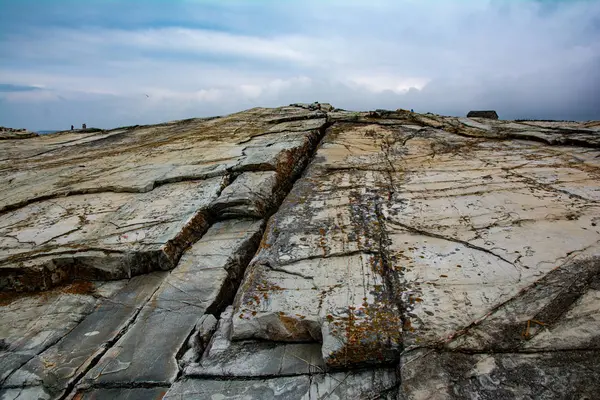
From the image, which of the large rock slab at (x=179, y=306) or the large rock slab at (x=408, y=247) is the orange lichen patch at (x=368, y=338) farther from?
the large rock slab at (x=179, y=306)

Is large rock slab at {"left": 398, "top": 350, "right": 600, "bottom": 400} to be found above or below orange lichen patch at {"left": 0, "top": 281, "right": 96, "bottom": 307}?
above

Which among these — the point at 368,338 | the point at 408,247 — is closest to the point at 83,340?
the point at 368,338

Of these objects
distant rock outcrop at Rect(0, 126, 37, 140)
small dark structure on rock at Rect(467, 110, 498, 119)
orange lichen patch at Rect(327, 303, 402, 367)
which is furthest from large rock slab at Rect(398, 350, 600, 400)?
distant rock outcrop at Rect(0, 126, 37, 140)

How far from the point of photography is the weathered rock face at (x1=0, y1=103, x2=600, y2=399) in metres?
2.00

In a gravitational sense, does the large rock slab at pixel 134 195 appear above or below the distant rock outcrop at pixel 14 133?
below

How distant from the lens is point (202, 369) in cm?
228

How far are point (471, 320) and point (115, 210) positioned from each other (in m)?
4.00

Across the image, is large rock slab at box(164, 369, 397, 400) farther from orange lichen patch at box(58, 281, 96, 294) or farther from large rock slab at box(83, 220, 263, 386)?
orange lichen patch at box(58, 281, 96, 294)

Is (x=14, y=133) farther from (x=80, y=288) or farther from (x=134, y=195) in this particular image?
(x=80, y=288)

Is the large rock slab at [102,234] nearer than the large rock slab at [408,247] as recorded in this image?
No

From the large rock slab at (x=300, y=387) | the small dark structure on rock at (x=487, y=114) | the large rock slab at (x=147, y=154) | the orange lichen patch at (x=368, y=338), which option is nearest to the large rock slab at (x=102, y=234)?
the large rock slab at (x=147, y=154)

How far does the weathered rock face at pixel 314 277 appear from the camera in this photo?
2.00 metres

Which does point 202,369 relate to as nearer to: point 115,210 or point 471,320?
point 471,320

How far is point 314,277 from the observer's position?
2.70 meters
